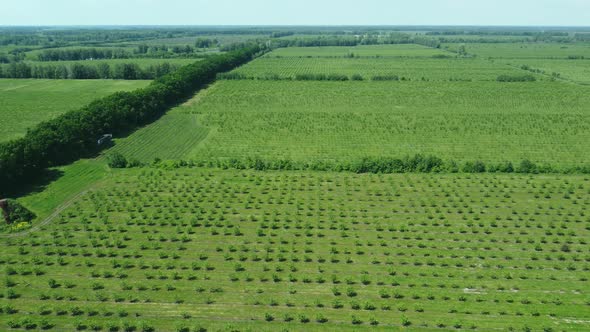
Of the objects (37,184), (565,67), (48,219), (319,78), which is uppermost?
(565,67)

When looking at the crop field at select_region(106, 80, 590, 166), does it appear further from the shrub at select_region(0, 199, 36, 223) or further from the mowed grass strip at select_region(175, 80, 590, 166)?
the shrub at select_region(0, 199, 36, 223)

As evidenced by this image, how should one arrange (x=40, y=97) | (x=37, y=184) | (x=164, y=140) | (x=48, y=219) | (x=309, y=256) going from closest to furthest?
1. (x=309, y=256)
2. (x=48, y=219)
3. (x=37, y=184)
4. (x=164, y=140)
5. (x=40, y=97)

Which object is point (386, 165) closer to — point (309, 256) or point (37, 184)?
point (309, 256)

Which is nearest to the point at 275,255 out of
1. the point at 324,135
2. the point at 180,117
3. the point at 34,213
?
the point at 34,213

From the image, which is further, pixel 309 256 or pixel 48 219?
pixel 48 219

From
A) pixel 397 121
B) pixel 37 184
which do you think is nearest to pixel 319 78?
pixel 397 121

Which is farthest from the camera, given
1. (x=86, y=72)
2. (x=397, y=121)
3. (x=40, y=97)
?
(x=86, y=72)
